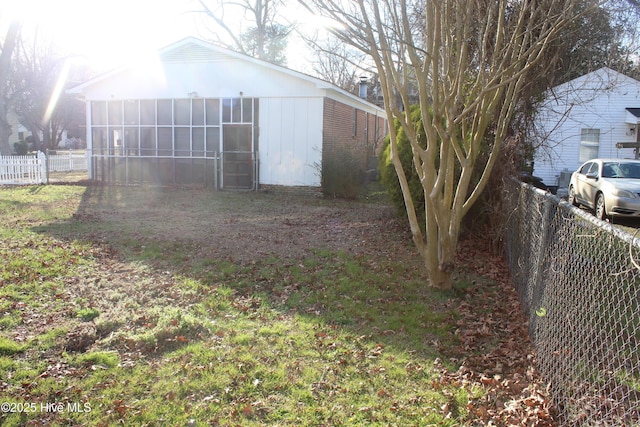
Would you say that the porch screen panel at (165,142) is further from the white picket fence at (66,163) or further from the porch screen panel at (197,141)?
the white picket fence at (66,163)

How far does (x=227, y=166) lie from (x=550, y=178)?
43.6 ft

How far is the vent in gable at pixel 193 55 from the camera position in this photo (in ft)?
56.5

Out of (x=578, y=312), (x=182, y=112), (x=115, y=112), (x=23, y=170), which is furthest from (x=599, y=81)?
(x=23, y=170)

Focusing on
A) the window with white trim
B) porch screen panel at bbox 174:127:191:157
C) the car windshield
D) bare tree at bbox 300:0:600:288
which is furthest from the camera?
the window with white trim

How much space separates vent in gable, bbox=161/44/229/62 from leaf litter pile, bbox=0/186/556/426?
9632 millimetres

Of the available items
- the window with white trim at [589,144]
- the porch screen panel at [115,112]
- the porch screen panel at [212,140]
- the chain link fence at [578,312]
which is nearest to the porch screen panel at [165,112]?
the porch screen panel at [212,140]

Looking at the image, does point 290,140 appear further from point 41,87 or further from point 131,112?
point 41,87

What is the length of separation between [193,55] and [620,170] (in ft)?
44.4

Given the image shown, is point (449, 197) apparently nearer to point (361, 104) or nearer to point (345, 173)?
point (345, 173)

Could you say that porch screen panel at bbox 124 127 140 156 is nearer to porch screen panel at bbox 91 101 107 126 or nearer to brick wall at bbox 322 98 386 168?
porch screen panel at bbox 91 101 107 126

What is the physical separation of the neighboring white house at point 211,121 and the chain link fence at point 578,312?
12.0 meters

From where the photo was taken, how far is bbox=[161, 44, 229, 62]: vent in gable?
1723cm

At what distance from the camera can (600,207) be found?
12.5 metres

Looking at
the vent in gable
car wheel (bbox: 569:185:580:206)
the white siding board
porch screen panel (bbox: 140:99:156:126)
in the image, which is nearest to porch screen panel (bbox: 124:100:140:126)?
porch screen panel (bbox: 140:99:156:126)
